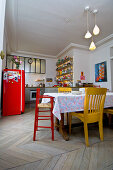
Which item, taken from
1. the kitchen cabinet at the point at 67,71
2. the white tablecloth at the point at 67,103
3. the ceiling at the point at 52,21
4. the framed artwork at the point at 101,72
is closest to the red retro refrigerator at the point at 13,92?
the ceiling at the point at 52,21

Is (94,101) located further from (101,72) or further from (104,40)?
(104,40)

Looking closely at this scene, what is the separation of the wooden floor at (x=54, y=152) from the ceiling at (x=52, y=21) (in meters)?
3.31

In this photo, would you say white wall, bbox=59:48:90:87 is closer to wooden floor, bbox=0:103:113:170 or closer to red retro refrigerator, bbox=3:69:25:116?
red retro refrigerator, bbox=3:69:25:116

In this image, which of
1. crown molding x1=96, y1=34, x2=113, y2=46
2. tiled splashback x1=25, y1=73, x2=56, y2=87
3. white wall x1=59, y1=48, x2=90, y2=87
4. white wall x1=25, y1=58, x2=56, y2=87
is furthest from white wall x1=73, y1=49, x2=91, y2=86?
tiled splashback x1=25, y1=73, x2=56, y2=87

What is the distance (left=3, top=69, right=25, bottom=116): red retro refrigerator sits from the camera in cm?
285

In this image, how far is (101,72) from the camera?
4.60 m

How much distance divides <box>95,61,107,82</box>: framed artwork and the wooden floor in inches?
132

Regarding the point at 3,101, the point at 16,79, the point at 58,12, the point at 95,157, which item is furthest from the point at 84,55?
the point at 95,157

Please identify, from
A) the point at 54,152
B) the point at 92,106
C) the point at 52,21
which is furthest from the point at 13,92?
the point at 52,21

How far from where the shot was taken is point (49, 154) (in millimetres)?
1162

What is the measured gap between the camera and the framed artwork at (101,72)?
4.40 metres

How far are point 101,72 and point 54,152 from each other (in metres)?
4.40

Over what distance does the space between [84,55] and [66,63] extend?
1113 mm

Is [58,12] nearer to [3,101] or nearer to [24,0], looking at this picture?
[24,0]
